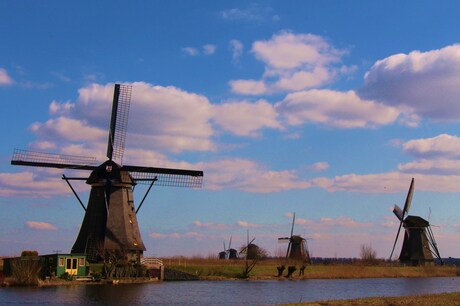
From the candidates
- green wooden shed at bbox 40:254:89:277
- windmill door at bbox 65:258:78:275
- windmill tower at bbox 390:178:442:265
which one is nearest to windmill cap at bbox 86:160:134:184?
green wooden shed at bbox 40:254:89:277

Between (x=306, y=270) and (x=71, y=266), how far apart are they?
3007cm

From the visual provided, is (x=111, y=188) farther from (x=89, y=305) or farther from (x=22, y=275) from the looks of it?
(x=89, y=305)

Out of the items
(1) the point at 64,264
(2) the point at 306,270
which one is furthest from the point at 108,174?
(2) the point at 306,270

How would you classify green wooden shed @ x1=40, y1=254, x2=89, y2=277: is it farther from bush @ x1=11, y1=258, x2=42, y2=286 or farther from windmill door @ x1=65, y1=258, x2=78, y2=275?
bush @ x1=11, y1=258, x2=42, y2=286

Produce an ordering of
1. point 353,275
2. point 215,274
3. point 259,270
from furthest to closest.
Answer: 1. point 353,275
2. point 259,270
3. point 215,274

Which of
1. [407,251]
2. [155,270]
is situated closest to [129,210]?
[155,270]

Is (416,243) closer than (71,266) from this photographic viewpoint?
No

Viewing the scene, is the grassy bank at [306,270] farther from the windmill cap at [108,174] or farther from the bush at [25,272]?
the bush at [25,272]

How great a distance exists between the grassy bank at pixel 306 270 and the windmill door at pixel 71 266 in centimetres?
1306

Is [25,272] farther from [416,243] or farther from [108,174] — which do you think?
[416,243]

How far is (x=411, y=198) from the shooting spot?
92.9 meters

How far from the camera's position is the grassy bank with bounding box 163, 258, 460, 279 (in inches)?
2419

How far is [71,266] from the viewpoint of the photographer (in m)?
48.4

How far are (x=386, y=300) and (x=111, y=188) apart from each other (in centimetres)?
2965
